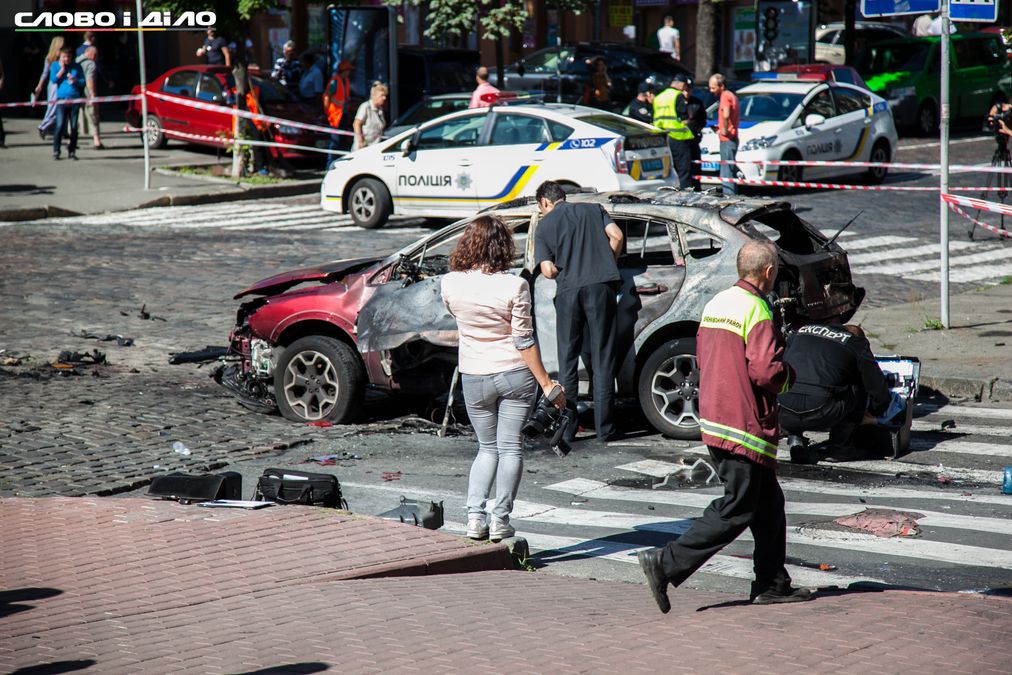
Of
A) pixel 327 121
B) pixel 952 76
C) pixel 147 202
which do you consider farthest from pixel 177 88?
pixel 952 76

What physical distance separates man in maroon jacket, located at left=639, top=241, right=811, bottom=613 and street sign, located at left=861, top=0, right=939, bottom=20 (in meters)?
7.41

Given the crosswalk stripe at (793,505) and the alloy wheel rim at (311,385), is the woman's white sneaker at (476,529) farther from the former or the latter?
the alloy wheel rim at (311,385)

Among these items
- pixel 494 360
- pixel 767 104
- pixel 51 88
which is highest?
pixel 51 88

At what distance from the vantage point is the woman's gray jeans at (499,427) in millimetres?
7074

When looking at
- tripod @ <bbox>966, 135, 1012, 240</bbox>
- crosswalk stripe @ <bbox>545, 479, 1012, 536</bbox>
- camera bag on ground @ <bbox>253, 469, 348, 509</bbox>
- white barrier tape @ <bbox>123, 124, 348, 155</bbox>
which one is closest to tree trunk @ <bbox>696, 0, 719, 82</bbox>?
white barrier tape @ <bbox>123, 124, 348, 155</bbox>

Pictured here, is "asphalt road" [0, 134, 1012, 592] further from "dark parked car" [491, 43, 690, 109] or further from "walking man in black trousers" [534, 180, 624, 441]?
"dark parked car" [491, 43, 690, 109]

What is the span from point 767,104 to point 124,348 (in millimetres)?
12911

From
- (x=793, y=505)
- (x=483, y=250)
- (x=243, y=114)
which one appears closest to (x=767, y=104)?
(x=243, y=114)

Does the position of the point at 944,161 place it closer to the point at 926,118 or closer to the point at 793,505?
the point at 793,505

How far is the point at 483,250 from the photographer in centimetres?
713

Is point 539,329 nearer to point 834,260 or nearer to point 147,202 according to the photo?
point 834,260

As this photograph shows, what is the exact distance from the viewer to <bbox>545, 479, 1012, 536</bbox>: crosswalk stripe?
7.51 metres

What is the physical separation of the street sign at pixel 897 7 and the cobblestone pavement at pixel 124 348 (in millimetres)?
6767

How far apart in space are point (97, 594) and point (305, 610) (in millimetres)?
1055
